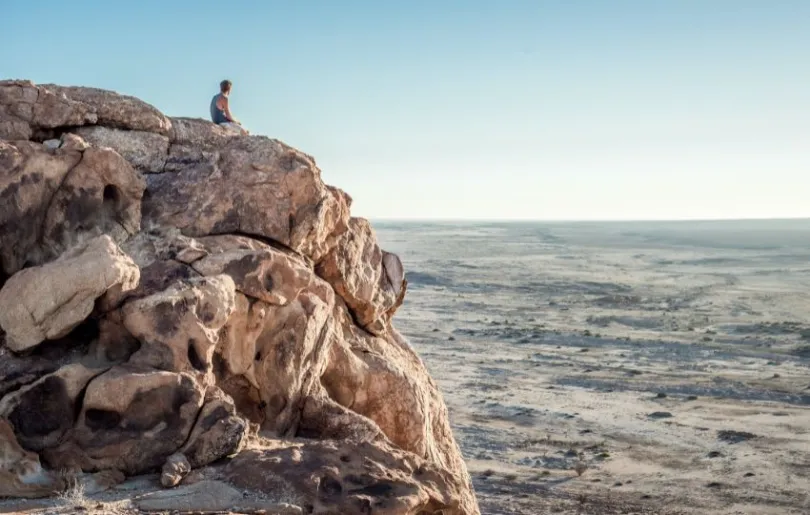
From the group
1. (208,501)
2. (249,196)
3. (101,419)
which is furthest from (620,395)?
(208,501)

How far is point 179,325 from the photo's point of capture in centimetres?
970

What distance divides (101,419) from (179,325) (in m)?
1.26

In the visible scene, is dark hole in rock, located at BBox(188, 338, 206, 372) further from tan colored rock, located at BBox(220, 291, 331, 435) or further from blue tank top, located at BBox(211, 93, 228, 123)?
blue tank top, located at BBox(211, 93, 228, 123)

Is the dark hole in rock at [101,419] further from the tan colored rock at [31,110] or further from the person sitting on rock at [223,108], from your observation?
the person sitting on rock at [223,108]

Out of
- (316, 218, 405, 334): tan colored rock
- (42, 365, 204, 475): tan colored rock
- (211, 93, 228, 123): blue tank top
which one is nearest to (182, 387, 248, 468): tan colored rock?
(42, 365, 204, 475): tan colored rock

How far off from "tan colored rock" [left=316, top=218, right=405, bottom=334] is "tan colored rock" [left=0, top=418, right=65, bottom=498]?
5.30 m

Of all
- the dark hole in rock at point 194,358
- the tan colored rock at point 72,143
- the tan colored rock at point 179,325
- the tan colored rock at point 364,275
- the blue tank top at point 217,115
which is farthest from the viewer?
the blue tank top at point 217,115

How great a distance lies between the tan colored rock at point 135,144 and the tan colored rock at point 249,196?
0.34 m

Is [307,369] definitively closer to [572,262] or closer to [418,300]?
[418,300]

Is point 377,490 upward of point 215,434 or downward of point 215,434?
downward

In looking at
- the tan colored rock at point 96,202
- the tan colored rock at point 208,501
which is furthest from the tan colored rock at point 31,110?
the tan colored rock at point 208,501

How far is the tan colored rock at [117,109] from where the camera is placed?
1256 centimetres

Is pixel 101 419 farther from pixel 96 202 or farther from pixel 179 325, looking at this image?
pixel 96 202

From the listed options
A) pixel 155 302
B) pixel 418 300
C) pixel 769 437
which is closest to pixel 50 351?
pixel 155 302
